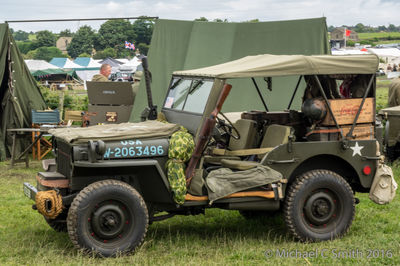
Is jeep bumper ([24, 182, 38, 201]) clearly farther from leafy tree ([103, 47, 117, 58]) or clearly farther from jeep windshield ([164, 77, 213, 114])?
leafy tree ([103, 47, 117, 58])

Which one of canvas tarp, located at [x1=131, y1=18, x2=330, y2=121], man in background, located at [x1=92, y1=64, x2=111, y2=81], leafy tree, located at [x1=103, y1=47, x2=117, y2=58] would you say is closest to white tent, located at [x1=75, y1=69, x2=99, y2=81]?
leafy tree, located at [x1=103, y1=47, x2=117, y2=58]

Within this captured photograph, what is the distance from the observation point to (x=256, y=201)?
571cm

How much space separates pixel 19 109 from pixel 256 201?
7.49m

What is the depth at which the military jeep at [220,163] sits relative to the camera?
530 cm

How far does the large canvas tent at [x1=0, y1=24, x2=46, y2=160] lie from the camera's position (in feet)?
38.8

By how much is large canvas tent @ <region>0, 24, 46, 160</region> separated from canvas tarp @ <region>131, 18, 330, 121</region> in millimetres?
2389

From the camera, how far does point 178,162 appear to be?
5.50 m

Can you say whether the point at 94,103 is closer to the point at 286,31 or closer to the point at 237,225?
the point at 286,31

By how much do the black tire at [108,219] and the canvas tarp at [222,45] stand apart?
231 inches

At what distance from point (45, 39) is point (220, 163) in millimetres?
81330

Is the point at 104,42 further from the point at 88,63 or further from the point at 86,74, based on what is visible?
the point at 86,74

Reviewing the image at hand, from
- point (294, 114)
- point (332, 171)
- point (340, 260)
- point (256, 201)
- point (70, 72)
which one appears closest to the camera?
point (340, 260)

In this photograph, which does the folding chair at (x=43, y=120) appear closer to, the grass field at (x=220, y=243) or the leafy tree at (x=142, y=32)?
the grass field at (x=220, y=243)

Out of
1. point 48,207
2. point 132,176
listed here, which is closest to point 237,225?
point 132,176
